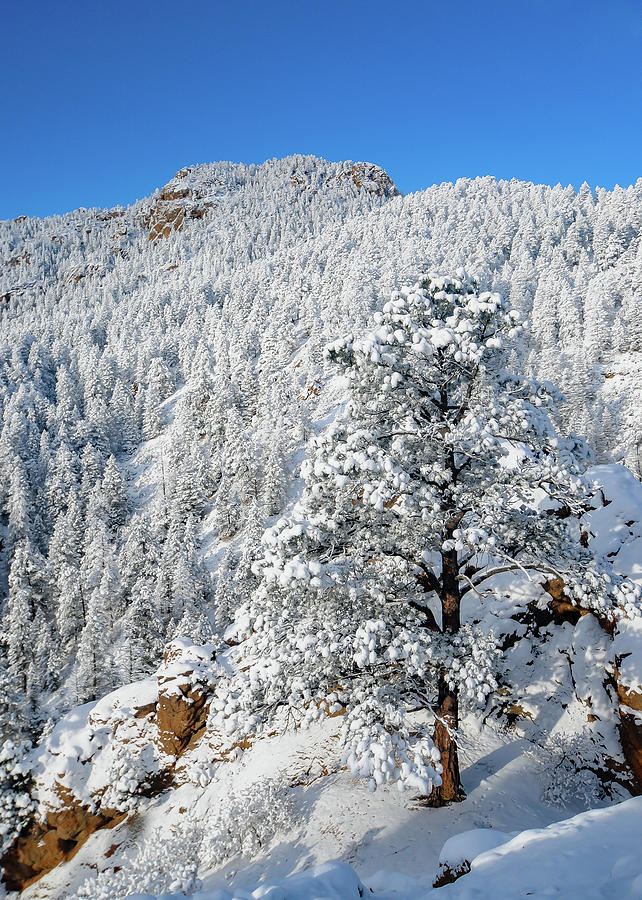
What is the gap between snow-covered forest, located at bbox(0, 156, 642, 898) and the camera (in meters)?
7.46

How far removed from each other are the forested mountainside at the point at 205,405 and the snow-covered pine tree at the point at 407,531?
1.88 m

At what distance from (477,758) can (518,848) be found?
5508mm

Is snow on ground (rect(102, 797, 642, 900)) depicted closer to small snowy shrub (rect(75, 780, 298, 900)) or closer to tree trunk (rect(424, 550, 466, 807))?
tree trunk (rect(424, 550, 466, 807))

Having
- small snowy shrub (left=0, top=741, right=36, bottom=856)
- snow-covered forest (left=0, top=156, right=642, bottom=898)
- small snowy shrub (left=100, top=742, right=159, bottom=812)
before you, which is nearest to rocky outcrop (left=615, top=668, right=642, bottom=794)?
snow-covered forest (left=0, top=156, right=642, bottom=898)

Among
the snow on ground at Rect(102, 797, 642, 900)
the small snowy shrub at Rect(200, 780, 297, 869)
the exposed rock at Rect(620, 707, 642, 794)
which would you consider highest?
the snow on ground at Rect(102, 797, 642, 900)

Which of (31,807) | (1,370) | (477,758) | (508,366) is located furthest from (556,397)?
(1,370)

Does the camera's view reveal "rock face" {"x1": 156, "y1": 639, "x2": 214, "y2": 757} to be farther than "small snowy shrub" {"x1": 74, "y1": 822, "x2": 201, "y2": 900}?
Yes

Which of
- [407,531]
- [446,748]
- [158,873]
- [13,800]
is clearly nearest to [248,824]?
[158,873]

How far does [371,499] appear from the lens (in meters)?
6.82

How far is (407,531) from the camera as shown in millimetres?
8062

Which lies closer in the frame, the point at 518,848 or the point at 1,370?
the point at 518,848

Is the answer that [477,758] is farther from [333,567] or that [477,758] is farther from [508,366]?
[508,366]

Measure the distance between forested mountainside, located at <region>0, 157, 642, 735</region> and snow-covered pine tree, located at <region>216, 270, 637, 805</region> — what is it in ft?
6.16

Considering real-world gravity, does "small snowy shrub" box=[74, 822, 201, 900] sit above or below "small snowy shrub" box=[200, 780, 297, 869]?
below
